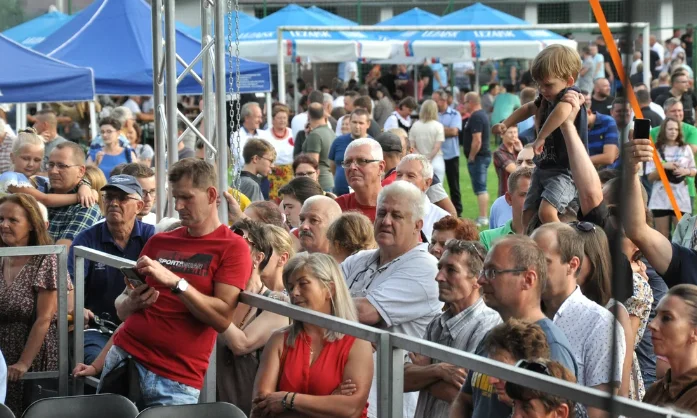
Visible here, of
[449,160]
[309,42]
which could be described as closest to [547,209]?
Result: [449,160]

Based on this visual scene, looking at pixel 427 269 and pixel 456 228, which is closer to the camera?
pixel 427 269

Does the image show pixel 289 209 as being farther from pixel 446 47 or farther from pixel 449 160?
pixel 446 47

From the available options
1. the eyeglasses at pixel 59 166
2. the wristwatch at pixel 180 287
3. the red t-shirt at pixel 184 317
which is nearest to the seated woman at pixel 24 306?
the red t-shirt at pixel 184 317

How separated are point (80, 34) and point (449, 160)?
18.9 feet

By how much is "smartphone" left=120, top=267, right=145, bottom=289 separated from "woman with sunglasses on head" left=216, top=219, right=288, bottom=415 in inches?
15.4

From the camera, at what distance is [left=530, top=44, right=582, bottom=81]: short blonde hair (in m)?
4.43

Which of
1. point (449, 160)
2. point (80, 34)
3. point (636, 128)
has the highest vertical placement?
point (80, 34)

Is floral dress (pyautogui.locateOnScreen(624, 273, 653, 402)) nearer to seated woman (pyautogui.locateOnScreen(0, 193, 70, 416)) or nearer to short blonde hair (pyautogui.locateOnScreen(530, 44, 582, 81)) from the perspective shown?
short blonde hair (pyautogui.locateOnScreen(530, 44, 582, 81))

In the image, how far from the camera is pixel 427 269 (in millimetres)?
4336

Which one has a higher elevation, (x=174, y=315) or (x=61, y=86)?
(x=61, y=86)

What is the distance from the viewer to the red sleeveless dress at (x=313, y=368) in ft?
11.9

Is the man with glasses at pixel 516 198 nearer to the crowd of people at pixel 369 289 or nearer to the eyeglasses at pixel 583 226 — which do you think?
the crowd of people at pixel 369 289

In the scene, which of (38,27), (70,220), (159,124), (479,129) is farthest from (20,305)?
(38,27)

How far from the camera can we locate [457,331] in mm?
3734
